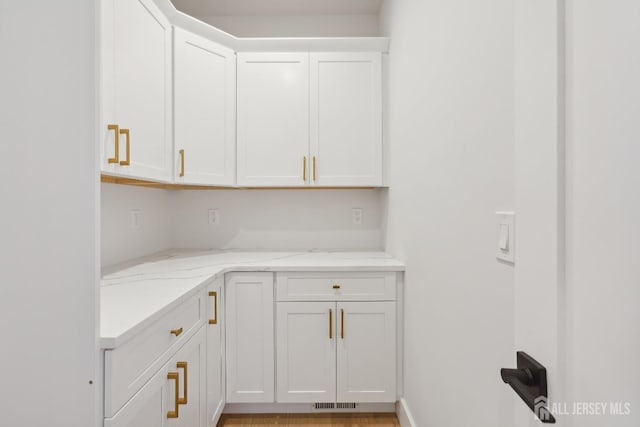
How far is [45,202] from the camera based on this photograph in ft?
2.76

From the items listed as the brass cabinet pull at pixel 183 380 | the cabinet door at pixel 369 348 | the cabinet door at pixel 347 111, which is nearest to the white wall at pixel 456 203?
the cabinet door at pixel 369 348

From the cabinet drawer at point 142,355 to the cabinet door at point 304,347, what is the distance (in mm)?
663

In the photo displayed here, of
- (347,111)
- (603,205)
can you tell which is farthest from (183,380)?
(347,111)

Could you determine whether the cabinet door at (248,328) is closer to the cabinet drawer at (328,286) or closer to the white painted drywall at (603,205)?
the cabinet drawer at (328,286)

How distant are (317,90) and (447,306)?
163 cm

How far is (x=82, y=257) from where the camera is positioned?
854mm

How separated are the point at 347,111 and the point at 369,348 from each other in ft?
4.73

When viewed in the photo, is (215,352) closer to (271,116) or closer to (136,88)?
(136,88)

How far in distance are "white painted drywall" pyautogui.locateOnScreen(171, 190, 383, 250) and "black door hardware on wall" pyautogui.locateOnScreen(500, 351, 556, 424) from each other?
2.19 metres

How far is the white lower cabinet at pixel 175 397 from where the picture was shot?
1.05 m

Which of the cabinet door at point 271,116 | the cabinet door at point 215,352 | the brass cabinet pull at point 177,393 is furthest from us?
the cabinet door at point 271,116

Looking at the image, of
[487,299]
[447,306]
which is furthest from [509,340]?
[447,306]

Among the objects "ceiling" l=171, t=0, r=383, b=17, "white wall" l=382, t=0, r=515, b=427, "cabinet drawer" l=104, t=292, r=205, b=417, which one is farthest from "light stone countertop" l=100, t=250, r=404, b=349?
"ceiling" l=171, t=0, r=383, b=17

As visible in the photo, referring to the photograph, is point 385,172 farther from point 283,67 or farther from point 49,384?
point 49,384
